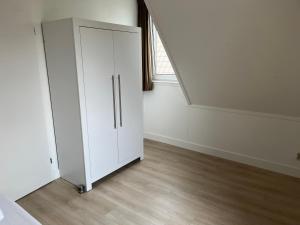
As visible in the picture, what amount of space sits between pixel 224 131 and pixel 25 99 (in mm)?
2494

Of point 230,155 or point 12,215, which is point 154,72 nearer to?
point 230,155

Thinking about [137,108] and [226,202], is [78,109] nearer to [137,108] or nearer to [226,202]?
[137,108]

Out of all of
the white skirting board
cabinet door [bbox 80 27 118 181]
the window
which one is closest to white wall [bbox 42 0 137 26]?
the window

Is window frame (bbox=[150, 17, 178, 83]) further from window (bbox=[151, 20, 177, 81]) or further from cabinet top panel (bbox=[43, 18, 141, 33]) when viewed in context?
cabinet top panel (bbox=[43, 18, 141, 33])

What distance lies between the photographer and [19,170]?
2.51 m

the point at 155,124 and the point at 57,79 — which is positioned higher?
the point at 57,79

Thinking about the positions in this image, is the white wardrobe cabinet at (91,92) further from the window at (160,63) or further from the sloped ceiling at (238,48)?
the window at (160,63)

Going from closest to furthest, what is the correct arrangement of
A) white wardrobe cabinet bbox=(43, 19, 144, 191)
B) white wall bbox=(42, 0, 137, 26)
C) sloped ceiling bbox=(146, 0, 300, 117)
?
1. sloped ceiling bbox=(146, 0, 300, 117)
2. white wardrobe cabinet bbox=(43, 19, 144, 191)
3. white wall bbox=(42, 0, 137, 26)

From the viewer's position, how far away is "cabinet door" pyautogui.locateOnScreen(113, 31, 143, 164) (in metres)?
2.75

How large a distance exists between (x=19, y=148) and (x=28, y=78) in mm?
721

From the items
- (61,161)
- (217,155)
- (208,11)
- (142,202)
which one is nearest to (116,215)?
(142,202)

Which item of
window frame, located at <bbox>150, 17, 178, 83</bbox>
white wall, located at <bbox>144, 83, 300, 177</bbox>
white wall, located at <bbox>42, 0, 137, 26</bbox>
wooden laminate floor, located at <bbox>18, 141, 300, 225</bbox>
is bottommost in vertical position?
wooden laminate floor, located at <bbox>18, 141, 300, 225</bbox>

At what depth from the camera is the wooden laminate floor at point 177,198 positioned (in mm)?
2215

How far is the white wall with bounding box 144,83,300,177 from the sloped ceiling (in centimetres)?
19
